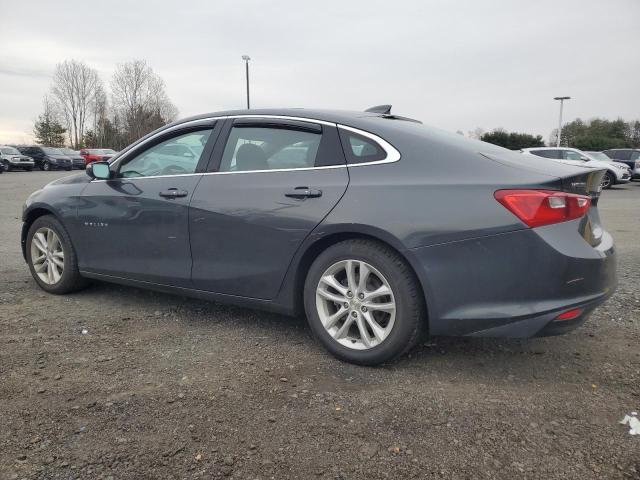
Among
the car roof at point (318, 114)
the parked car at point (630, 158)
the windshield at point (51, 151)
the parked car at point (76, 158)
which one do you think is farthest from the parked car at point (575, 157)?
the windshield at point (51, 151)

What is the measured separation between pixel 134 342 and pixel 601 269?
283 cm

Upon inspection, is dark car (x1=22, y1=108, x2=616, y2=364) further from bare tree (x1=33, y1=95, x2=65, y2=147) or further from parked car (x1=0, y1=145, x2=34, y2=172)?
bare tree (x1=33, y1=95, x2=65, y2=147)

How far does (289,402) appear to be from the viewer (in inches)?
102

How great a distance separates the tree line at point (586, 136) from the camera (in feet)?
158

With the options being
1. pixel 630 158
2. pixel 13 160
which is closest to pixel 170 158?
pixel 630 158

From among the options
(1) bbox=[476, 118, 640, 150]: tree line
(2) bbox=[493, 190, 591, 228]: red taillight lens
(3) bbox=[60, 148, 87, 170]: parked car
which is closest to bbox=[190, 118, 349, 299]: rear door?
(2) bbox=[493, 190, 591, 228]: red taillight lens

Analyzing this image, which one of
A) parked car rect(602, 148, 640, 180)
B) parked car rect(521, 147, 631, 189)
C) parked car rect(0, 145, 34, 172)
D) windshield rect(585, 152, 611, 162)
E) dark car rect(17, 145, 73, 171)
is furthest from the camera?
dark car rect(17, 145, 73, 171)

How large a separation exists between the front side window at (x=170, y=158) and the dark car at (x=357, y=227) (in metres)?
0.01

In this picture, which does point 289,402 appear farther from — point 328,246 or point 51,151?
point 51,151

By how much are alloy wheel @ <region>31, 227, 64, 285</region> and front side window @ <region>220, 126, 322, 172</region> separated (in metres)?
1.88

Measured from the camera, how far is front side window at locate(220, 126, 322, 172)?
3.27 m

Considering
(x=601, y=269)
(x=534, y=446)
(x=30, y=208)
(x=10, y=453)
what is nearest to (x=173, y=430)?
(x=10, y=453)

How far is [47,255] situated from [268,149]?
7.82ft

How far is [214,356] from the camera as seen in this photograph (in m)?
3.16
